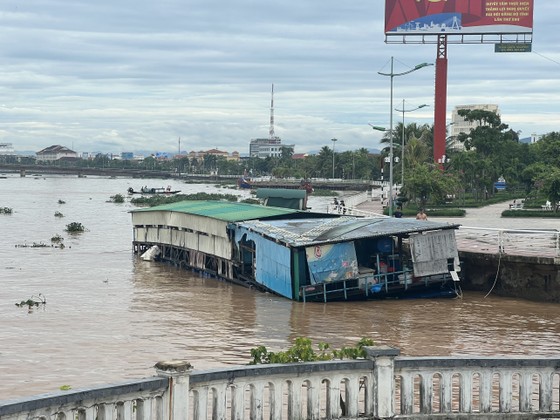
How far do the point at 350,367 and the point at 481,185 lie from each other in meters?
66.0

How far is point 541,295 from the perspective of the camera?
30.4 meters

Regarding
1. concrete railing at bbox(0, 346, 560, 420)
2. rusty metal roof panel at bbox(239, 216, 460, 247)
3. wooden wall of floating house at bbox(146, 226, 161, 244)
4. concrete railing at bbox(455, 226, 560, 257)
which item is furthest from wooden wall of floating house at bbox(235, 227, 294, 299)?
concrete railing at bbox(0, 346, 560, 420)

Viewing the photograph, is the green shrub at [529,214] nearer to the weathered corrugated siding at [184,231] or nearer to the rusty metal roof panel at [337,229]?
the weathered corrugated siding at [184,231]

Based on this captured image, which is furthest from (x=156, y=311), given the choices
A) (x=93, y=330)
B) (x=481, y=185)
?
(x=481, y=185)

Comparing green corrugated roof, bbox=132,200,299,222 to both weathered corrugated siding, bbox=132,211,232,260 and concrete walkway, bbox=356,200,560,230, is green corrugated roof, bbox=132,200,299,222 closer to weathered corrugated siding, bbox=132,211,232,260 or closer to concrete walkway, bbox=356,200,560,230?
weathered corrugated siding, bbox=132,211,232,260

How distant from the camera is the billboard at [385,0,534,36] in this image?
79.8 meters

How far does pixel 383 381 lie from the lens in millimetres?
10633

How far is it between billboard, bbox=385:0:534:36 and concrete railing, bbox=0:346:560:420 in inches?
2828

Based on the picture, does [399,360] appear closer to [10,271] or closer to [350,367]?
[350,367]

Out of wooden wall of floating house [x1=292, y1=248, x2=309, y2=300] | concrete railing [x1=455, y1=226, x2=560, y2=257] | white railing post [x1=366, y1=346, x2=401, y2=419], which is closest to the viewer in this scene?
white railing post [x1=366, y1=346, x2=401, y2=419]

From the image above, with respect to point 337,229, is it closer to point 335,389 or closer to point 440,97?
point 335,389

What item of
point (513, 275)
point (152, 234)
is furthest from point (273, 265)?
point (152, 234)

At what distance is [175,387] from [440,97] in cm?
7629

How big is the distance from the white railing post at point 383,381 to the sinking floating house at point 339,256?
17.4m
